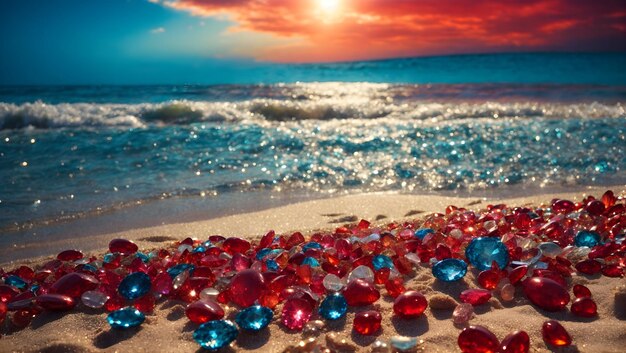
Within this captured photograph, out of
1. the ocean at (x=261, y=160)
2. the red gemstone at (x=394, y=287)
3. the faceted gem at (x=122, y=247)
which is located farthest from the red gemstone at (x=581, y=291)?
the ocean at (x=261, y=160)

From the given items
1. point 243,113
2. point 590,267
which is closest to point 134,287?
point 590,267

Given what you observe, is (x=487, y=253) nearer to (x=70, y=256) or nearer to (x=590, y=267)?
(x=590, y=267)

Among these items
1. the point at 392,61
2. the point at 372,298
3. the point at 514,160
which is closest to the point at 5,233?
the point at 372,298

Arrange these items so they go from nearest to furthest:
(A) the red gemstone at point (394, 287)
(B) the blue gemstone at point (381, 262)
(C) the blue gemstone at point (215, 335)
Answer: (C) the blue gemstone at point (215, 335), (A) the red gemstone at point (394, 287), (B) the blue gemstone at point (381, 262)

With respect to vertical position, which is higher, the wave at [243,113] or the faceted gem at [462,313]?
A: the wave at [243,113]

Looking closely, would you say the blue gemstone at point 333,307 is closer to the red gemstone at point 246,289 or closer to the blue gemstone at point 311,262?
the red gemstone at point 246,289

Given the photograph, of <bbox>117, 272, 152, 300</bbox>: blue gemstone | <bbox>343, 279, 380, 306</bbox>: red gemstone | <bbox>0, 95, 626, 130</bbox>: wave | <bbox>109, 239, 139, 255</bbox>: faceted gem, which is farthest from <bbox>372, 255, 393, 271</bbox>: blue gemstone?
<bbox>0, 95, 626, 130</bbox>: wave
